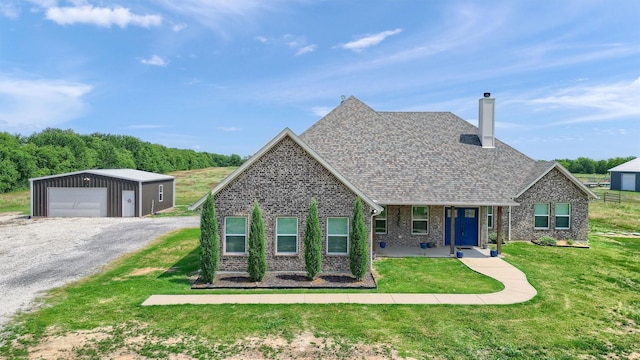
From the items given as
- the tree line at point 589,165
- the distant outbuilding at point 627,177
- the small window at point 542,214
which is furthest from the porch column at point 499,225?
the tree line at point 589,165

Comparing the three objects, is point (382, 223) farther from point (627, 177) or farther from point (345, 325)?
point (627, 177)

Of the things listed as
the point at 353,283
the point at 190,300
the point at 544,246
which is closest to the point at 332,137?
the point at 353,283

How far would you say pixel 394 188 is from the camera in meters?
19.3

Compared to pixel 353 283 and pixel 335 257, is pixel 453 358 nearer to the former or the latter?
pixel 353 283

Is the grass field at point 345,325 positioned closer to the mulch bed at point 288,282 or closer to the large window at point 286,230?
the mulch bed at point 288,282

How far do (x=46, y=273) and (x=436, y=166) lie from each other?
19669mm

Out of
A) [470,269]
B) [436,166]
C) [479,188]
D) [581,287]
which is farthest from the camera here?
[436,166]

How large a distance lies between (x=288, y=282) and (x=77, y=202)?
2833cm

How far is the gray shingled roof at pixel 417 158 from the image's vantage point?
19047 millimetres

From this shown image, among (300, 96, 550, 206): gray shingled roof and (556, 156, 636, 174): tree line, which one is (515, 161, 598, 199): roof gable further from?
(556, 156, 636, 174): tree line

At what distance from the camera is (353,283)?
14.5m

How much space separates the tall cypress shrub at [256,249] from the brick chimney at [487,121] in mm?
17691

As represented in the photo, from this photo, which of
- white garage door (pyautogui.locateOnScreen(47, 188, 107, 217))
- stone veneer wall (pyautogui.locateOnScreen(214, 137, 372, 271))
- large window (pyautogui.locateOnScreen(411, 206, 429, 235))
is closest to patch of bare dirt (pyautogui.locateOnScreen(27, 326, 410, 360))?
stone veneer wall (pyautogui.locateOnScreen(214, 137, 372, 271))

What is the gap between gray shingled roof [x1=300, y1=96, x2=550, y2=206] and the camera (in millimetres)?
19047
